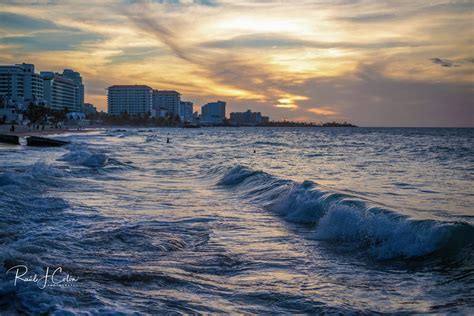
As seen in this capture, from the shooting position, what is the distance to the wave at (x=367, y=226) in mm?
7824

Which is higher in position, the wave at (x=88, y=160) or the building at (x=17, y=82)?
the building at (x=17, y=82)

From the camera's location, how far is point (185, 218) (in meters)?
10.8

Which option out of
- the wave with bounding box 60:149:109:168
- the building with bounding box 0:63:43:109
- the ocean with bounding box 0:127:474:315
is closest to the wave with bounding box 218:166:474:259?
the ocean with bounding box 0:127:474:315

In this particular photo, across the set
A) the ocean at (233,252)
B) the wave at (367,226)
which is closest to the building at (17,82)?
the ocean at (233,252)

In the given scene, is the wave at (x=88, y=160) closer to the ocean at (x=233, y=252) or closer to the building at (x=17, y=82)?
the ocean at (x=233, y=252)

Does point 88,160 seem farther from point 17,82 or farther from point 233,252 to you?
point 17,82

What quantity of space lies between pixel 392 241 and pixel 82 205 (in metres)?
7.89

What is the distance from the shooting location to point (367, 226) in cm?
921

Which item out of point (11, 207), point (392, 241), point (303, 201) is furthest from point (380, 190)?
point (11, 207)

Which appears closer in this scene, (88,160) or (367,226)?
(367,226)

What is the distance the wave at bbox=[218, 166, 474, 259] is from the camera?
7.82 meters

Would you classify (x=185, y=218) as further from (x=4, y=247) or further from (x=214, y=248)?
(x=4, y=247)

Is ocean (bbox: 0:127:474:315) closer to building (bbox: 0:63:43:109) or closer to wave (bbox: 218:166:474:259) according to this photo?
wave (bbox: 218:166:474:259)

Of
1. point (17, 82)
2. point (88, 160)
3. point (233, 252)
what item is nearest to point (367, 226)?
point (233, 252)
